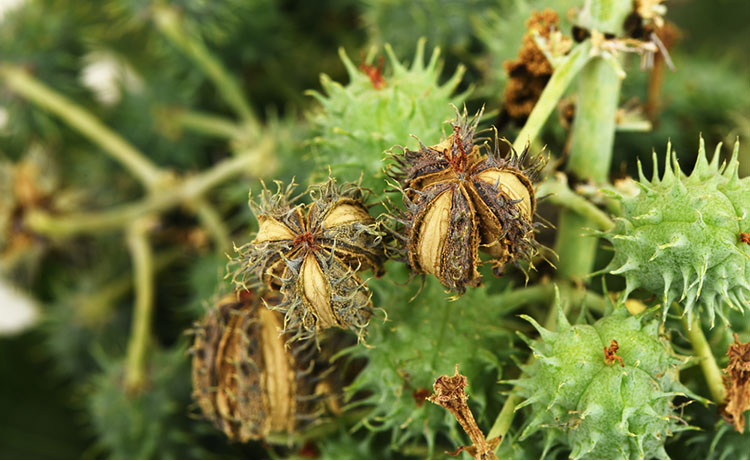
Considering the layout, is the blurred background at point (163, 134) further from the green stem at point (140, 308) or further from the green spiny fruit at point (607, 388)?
the green spiny fruit at point (607, 388)

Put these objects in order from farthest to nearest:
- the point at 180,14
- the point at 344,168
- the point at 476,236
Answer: the point at 180,14 → the point at 344,168 → the point at 476,236

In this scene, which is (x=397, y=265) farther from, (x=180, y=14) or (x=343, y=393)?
(x=180, y=14)

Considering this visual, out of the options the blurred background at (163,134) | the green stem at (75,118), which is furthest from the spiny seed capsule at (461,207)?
the green stem at (75,118)

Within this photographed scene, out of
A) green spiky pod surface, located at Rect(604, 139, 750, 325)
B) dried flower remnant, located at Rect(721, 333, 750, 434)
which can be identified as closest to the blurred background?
green spiky pod surface, located at Rect(604, 139, 750, 325)

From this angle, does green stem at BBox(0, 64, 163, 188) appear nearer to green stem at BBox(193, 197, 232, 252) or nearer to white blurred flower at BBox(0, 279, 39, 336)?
green stem at BBox(193, 197, 232, 252)

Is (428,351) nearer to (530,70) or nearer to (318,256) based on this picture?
(318,256)

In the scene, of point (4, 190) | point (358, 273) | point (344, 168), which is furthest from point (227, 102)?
point (358, 273)
